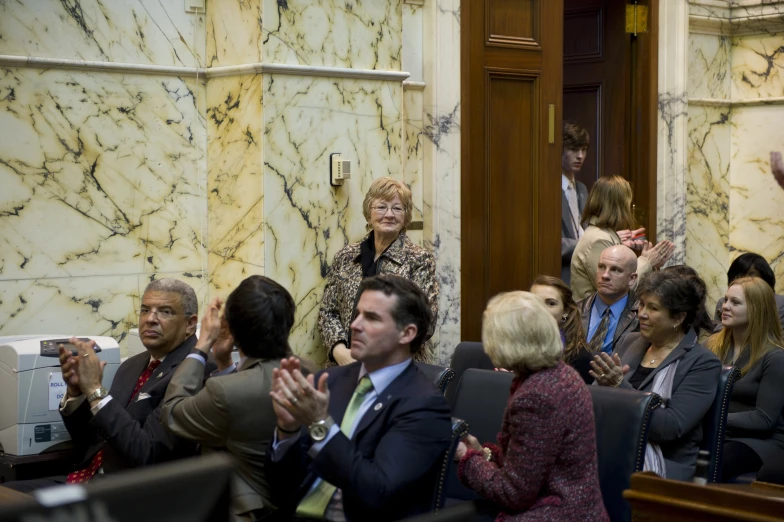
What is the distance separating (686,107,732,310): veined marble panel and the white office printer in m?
4.57

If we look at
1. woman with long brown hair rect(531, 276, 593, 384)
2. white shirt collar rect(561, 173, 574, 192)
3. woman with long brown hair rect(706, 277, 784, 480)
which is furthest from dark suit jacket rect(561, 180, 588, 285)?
woman with long brown hair rect(531, 276, 593, 384)

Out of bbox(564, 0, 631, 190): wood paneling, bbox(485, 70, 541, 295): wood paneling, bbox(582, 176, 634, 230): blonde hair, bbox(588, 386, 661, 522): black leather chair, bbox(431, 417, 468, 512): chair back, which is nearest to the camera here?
bbox(431, 417, 468, 512): chair back

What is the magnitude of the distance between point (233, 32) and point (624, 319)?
228 centimetres

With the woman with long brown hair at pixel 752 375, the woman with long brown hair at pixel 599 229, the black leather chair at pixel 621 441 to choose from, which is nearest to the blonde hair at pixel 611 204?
the woman with long brown hair at pixel 599 229

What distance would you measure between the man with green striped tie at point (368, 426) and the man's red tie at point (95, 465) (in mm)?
889

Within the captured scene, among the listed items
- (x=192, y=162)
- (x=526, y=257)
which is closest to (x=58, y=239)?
(x=192, y=162)

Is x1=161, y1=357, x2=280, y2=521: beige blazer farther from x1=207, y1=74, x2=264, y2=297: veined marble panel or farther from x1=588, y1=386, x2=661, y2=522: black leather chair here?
x1=207, y1=74, x2=264, y2=297: veined marble panel

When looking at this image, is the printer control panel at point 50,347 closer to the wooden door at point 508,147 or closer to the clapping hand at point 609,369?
the clapping hand at point 609,369

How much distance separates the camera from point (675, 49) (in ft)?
22.7

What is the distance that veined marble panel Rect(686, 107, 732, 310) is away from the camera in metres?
7.20

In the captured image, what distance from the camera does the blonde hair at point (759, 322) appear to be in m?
4.45

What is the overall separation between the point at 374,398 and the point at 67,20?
2.75m

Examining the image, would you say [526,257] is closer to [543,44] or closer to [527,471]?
[543,44]

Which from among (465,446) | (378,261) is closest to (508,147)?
(378,261)
